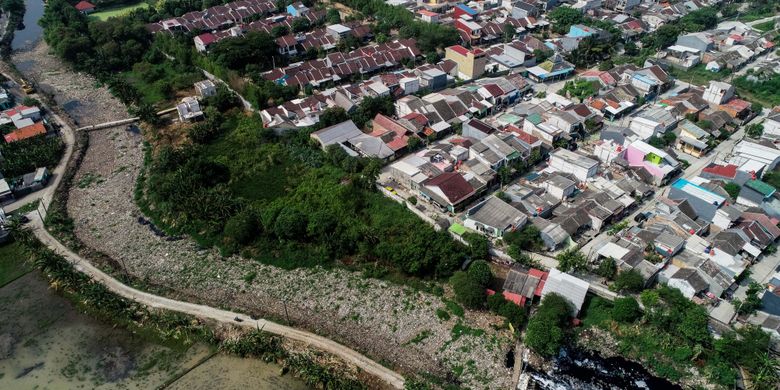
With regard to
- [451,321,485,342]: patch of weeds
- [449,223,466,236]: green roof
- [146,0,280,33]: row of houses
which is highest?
[146,0,280,33]: row of houses

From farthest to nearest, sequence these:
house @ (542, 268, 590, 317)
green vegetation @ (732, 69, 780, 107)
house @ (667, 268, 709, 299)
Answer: green vegetation @ (732, 69, 780, 107) → house @ (667, 268, 709, 299) → house @ (542, 268, 590, 317)

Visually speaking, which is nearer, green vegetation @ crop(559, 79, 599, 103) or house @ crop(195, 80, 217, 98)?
green vegetation @ crop(559, 79, 599, 103)

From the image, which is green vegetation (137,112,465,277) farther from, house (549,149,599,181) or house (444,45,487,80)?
house (444,45,487,80)

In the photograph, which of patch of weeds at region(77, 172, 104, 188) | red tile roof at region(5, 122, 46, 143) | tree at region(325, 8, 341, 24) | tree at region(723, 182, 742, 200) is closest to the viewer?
tree at region(723, 182, 742, 200)

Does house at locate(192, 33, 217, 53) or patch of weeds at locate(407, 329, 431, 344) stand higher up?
house at locate(192, 33, 217, 53)

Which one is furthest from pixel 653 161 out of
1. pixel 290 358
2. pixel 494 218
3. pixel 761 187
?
pixel 290 358

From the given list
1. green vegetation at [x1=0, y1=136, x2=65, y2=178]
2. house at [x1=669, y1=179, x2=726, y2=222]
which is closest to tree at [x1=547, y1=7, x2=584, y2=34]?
house at [x1=669, y1=179, x2=726, y2=222]

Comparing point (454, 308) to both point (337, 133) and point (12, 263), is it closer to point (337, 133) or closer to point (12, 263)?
point (337, 133)

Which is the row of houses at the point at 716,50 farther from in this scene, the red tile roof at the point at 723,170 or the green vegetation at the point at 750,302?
the green vegetation at the point at 750,302
